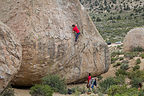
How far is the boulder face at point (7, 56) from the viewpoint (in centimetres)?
636

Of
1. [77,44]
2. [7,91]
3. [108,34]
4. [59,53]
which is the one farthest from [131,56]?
[108,34]

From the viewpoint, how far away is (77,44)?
10.4m

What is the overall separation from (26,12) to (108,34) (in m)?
28.4

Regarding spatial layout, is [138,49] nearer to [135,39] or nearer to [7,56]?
[135,39]

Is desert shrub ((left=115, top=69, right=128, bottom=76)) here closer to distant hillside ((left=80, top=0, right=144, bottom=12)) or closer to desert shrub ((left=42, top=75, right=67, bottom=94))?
desert shrub ((left=42, top=75, right=67, bottom=94))

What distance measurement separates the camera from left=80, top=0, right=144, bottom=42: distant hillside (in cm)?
3708

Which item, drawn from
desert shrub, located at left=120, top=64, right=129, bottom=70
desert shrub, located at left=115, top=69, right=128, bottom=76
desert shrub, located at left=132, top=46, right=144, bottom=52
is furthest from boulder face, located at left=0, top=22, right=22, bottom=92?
desert shrub, located at left=132, top=46, right=144, bottom=52

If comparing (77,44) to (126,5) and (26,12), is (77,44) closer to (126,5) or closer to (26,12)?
(26,12)

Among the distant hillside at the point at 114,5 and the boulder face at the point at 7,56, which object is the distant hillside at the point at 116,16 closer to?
the distant hillside at the point at 114,5

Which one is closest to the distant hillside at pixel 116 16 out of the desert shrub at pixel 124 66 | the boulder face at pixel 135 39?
the boulder face at pixel 135 39

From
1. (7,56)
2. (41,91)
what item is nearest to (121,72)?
(41,91)

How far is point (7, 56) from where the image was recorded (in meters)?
6.62

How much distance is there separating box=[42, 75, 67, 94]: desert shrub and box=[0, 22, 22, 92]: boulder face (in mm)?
→ 2027

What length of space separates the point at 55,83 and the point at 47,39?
1.78 meters
